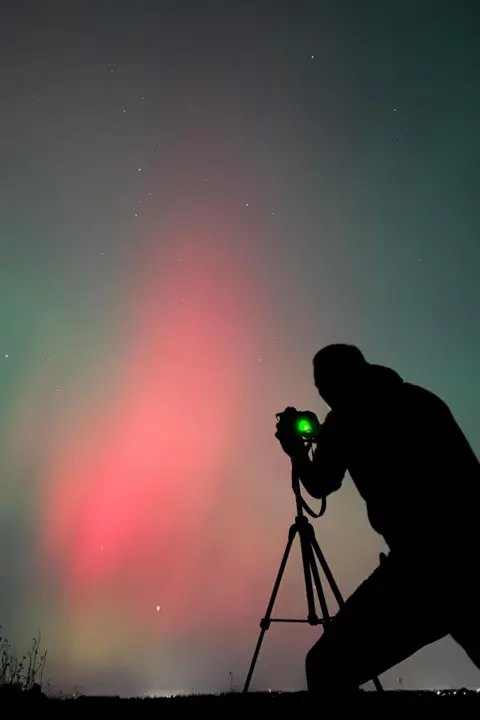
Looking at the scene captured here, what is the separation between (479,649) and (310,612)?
2.46 m

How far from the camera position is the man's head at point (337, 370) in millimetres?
A: 2924

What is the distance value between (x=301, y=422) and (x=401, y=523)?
1.25 meters

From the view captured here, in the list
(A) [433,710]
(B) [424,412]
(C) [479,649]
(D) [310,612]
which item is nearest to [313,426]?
(B) [424,412]

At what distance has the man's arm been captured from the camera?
2625mm

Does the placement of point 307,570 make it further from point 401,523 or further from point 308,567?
point 401,523

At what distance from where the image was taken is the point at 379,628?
223 centimetres

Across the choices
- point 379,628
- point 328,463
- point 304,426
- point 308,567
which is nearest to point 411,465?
point 328,463

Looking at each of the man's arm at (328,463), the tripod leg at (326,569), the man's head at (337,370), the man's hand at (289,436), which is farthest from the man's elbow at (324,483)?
the tripod leg at (326,569)

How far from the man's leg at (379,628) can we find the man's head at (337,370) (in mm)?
965

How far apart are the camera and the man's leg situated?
121 centimetres

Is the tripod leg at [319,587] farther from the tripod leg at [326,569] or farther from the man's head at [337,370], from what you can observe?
the man's head at [337,370]

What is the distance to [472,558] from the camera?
216 centimetres

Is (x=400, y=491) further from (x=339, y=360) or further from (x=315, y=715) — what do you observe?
(x=315, y=715)

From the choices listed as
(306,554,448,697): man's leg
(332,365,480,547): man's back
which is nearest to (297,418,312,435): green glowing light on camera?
(332,365,480,547): man's back
